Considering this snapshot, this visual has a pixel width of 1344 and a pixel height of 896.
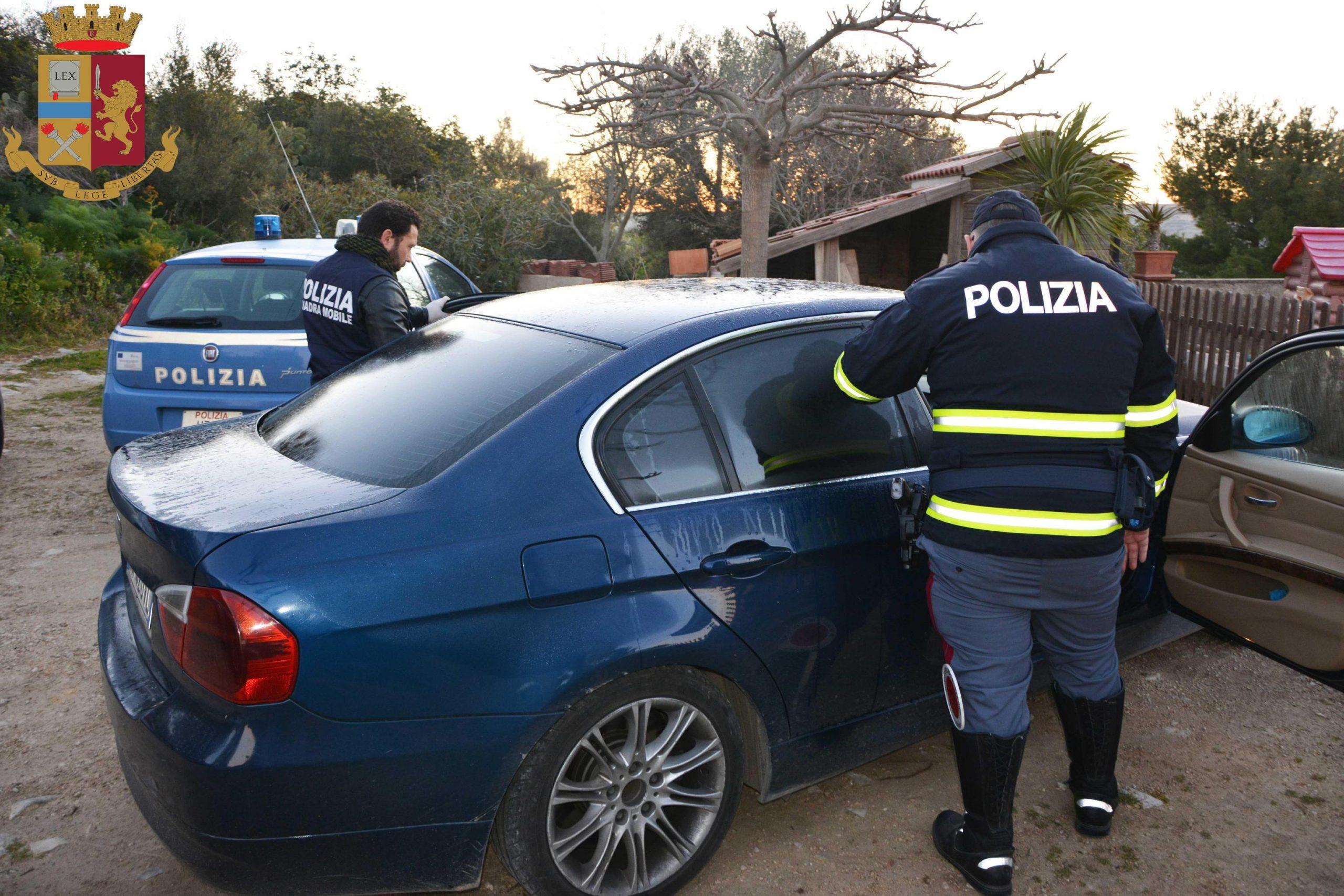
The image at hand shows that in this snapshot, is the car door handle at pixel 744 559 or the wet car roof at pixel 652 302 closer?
the car door handle at pixel 744 559

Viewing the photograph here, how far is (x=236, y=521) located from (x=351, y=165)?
1063 inches

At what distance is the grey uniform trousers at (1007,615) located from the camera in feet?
8.20

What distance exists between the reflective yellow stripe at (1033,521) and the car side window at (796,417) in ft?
1.27

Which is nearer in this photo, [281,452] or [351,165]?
[281,452]

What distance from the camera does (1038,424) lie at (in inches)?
96.2

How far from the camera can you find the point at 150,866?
2695 millimetres

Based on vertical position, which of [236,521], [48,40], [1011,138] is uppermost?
[48,40]

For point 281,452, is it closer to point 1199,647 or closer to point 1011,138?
point 1199,647

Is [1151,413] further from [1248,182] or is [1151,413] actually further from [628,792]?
[1248,182]

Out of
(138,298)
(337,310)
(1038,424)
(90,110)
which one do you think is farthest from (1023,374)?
(90,110)

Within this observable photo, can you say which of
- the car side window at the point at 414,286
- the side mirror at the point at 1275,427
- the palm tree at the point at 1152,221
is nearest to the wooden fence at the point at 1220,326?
the palm tree at the point at 1152,221

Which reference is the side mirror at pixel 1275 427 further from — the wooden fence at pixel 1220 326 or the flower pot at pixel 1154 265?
the flower pot at pixel 1154 265

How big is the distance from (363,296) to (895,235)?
10.8 metres

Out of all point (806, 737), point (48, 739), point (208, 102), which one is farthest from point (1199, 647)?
point (208, 102)
